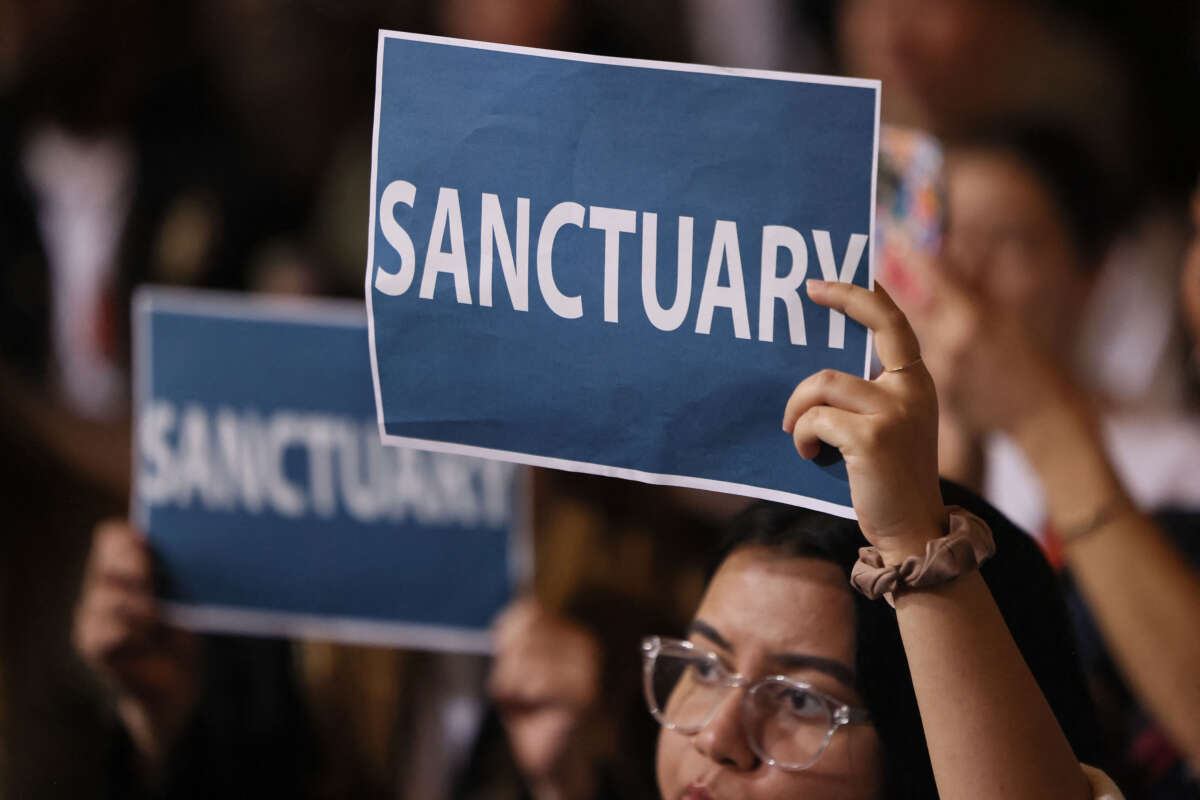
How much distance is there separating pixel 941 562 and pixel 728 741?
189mm

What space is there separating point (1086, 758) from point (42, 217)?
2.20 metres

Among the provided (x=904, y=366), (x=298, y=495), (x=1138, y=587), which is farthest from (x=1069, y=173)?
(x=904, y=366)

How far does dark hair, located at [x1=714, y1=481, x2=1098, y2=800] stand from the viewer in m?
0.66

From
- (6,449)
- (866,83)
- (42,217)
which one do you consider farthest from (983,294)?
(42,217)

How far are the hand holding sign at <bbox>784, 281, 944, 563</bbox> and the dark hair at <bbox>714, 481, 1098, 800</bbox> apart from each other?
3.8 inches

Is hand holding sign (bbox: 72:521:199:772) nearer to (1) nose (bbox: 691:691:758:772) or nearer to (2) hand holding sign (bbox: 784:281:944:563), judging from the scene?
(1) nose (bbox: 691:691:758:772)

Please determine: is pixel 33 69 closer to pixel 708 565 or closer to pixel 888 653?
pixel 708 565

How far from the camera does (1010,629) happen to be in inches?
25.3

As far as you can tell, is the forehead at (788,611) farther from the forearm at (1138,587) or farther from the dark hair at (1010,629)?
the forearm at (1138,587)

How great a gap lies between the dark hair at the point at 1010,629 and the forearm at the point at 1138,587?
28 centimetres

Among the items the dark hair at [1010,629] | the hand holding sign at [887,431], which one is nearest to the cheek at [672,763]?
the dark hair at [1010,629]

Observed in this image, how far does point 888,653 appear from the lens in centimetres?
68

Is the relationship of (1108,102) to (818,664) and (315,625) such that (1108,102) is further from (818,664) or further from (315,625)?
(818,664)

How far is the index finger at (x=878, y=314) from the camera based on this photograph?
1.90ft
